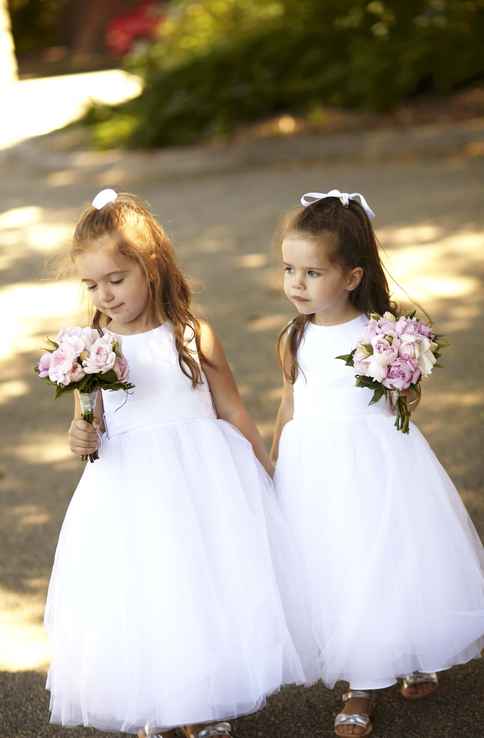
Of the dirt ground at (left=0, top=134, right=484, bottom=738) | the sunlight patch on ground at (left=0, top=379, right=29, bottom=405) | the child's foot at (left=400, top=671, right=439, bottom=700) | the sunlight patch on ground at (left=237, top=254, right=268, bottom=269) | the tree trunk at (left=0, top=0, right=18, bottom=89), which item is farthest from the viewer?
the tree trunk at (left=0, top=0, right=18, bottom=89)

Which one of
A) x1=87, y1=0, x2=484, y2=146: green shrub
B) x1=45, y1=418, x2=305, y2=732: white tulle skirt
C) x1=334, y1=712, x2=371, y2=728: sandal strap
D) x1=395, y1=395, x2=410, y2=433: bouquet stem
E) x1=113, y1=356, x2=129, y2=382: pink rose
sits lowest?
x1=334, y1=712, x2=371, y2=728: sandal strap

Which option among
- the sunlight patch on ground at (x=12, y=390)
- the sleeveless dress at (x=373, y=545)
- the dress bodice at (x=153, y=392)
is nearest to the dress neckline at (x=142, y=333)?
the dress bodice at (x=153, y=392)

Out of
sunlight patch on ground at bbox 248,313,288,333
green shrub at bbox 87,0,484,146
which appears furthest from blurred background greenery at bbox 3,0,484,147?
sunlight patch on ground at bbox 248,313,288,333

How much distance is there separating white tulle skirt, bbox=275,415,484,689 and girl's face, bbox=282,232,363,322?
0.36 meters

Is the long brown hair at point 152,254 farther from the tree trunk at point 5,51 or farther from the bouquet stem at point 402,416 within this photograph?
the tree trunk at point 5,51

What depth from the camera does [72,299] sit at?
7539 mm

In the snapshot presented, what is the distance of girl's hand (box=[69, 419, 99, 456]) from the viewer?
Result: 2992 millimetres

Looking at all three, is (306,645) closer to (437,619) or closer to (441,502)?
(437,619)

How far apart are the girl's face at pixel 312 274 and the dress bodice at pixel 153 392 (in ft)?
1.27

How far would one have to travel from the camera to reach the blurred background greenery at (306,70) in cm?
1130

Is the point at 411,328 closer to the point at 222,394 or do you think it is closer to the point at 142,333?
the point at 222,394

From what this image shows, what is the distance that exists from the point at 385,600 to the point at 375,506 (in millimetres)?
256

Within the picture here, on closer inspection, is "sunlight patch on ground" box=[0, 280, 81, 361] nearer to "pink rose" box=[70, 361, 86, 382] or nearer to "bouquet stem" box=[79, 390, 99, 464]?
"bouquet stem" box=[79, 390, 99, 464]

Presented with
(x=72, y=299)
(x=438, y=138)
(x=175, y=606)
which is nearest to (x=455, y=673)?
(x=175, y=606)
